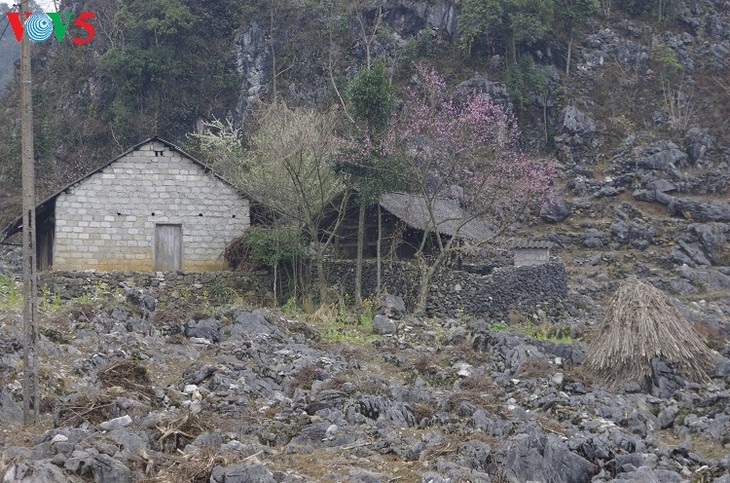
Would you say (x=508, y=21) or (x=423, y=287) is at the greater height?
(x=508, y=21)

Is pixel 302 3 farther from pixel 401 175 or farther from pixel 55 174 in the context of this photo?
pixel 401 175

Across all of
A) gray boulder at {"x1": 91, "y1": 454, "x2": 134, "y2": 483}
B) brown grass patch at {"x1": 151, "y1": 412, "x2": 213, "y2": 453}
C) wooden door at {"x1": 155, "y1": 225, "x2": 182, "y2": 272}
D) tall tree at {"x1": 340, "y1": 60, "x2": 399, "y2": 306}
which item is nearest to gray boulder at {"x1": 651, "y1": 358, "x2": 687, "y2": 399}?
brown grass patch at {"x1": 151, "y1": 412, "x2": 213, "y2": 453}

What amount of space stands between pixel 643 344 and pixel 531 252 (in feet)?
49.9

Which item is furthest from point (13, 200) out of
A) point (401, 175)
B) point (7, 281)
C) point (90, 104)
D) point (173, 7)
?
point (401, 175)

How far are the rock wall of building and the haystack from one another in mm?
9611

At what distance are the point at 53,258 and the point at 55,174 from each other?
22937mm

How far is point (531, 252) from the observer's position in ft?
109

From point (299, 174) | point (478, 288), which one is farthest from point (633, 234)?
point (299, 174)

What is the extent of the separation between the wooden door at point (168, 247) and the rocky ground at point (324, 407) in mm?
7275

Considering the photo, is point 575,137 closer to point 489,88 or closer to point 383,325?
point 489,88

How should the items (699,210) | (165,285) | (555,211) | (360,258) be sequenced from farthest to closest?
(555,211) → (699,210) → (360,258) → (165,285)

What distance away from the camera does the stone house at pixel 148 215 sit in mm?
30219

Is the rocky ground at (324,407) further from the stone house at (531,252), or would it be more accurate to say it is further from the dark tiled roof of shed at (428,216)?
the stone house at (531,252)

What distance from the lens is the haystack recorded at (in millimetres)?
17922
